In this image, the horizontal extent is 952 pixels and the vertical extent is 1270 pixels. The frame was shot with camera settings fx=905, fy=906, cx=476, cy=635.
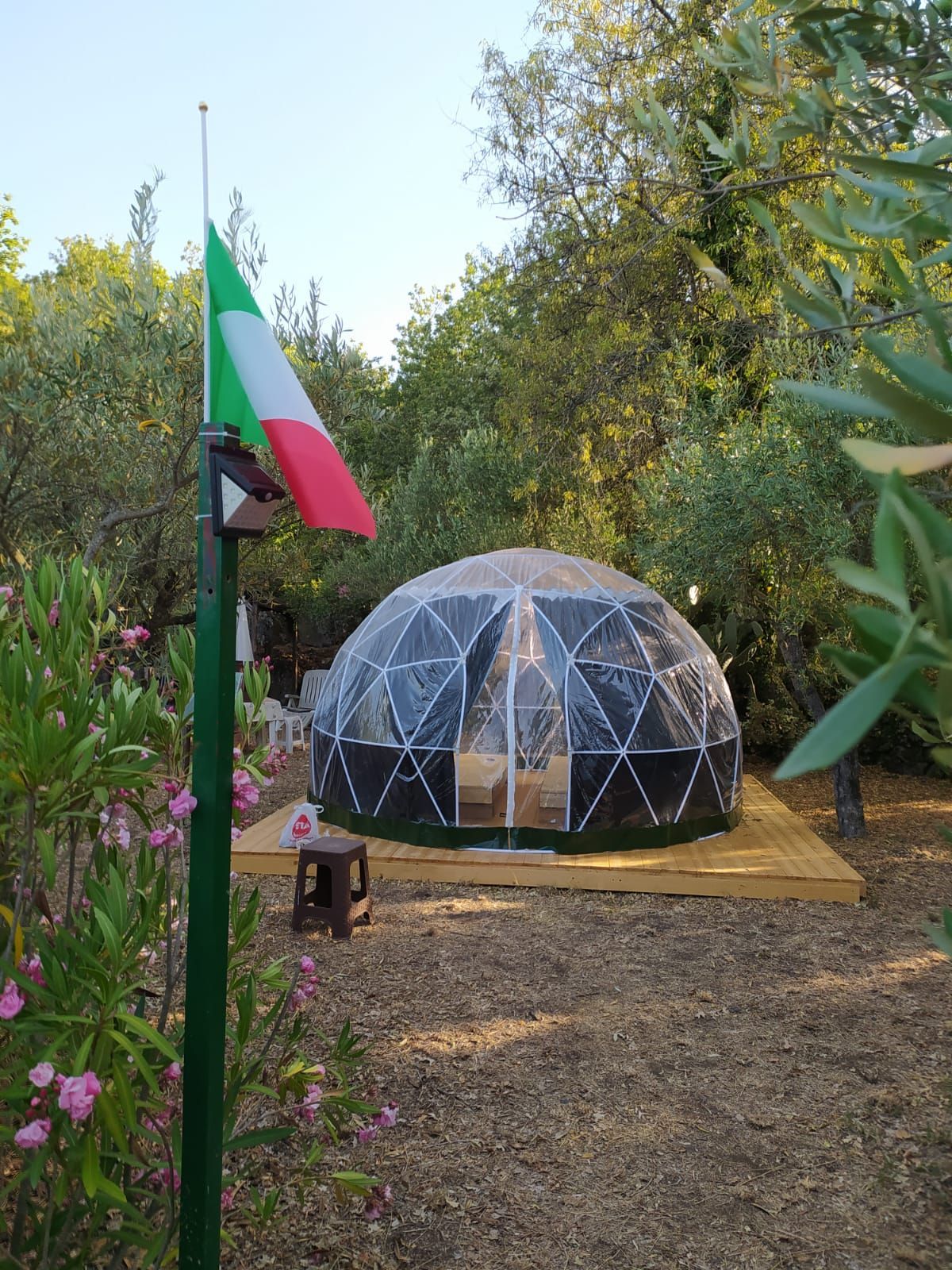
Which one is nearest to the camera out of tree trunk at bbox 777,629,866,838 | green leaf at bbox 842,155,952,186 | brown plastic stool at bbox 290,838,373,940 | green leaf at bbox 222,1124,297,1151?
green leaf at bbox 842,155,952,186

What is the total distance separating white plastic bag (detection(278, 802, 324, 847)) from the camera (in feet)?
24.5

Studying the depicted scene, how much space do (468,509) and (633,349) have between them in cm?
331

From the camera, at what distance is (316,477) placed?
2152 mm

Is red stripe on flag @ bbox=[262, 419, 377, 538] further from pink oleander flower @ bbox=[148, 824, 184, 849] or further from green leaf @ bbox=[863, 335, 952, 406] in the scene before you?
green leaf @ bbox=[863, 335, 952, 406]

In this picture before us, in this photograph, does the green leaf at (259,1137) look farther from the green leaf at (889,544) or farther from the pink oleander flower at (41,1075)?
the green leaf at (889,544)

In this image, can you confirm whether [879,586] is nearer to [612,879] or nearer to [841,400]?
[841,400]

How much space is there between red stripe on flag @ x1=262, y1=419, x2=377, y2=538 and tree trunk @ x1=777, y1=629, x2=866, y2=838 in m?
7.21

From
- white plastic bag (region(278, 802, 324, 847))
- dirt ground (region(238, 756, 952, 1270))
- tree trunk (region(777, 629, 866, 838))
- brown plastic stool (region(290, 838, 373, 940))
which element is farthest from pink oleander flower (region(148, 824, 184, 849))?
tree trunk (region(777, 629, 866, 838))

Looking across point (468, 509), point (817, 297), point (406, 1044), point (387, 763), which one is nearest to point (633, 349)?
point (468, 509)

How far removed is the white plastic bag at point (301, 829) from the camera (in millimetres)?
7469

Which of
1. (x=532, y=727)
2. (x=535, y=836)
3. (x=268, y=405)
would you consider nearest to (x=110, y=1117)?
(x=268, y=405)

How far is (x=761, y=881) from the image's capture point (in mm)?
7039

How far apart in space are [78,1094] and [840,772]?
828 centimetres

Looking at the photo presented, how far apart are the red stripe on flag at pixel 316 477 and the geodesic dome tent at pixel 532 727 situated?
18.3ft
